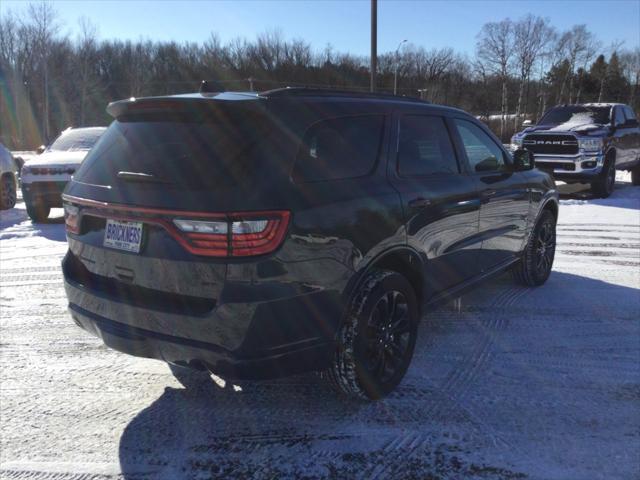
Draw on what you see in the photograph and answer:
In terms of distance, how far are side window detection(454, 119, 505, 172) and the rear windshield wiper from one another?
96.1 inches

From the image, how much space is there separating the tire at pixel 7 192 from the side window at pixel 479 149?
9664mm

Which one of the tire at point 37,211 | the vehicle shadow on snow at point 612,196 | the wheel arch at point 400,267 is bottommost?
the vehicle shadow on snow at point 612,196

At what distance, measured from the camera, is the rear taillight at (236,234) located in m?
2.38

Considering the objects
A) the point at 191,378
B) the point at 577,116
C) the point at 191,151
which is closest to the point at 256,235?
the point at 191,151

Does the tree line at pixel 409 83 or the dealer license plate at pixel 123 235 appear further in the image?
the tree line at pixel 409 83

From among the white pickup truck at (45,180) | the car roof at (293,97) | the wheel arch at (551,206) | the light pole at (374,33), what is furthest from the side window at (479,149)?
the light pole at (374,33)

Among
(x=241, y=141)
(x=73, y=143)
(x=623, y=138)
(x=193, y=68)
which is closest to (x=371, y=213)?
(x=241, y=141)

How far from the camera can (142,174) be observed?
264 centimetres

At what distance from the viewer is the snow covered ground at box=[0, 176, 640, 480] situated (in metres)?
2.62

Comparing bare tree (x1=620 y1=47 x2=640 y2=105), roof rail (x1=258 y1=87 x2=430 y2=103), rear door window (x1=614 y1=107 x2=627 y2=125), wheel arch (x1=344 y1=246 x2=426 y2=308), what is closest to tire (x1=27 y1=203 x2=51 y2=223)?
roof rail (x1=258 y1=87 x2=430 y2=103)

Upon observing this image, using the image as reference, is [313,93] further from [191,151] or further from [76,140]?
[76,140]

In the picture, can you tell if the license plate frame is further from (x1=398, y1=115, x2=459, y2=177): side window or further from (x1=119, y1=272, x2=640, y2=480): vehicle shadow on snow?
(x1=398, y1=115, x2=459, y2=177): side window

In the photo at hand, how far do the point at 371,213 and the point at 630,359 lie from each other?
2.26 metres

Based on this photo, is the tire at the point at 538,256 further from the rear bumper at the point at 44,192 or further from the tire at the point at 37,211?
the tire at the point at 37,211
